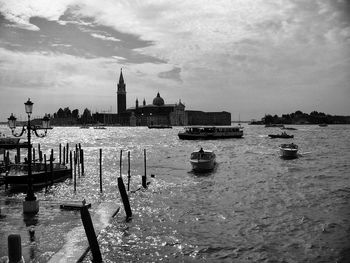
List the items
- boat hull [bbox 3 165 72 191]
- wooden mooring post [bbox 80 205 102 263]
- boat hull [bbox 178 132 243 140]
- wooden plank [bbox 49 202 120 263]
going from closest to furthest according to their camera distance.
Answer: wooden plank [bbox 49 202 120 263] < wooden mooring post [bbox 80 205 102 263] < boat hull [bbox 3 165 72 191] < boat hull [bbox 178 132 243 140]

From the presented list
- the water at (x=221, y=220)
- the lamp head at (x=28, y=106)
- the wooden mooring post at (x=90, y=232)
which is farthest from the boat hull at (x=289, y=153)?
the wooden mooring post at (x=90, y=232)

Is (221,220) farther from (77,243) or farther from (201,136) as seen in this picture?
(201,136)

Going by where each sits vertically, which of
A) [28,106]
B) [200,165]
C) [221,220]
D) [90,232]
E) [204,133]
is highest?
[28,106]

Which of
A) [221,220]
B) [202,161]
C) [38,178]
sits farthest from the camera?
[202,161]

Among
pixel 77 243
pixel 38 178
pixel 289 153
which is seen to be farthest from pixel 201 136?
pixel 77 243

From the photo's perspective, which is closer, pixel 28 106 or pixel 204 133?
pixel 28 106

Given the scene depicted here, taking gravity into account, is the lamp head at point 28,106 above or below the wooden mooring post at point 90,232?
above

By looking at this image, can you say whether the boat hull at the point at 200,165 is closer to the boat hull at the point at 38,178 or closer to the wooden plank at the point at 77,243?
the boat hull at the point at 38,178

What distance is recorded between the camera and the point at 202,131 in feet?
349

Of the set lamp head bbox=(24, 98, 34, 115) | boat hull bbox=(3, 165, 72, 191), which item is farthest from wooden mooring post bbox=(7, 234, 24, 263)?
boat hull bbox=(3, 165, 72, 191)

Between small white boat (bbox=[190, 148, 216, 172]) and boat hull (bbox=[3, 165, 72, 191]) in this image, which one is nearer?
boat hull (bbox=[3, 165, 72, 191])

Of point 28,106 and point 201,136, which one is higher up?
point 28,106

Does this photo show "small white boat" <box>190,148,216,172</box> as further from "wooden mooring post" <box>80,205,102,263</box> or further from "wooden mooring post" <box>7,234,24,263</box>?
"wooden mooring post" <box>7,234,24,263</box>

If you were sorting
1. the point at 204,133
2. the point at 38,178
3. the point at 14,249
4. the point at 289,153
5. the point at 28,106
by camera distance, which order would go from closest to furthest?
the point at 14,249, the point at 28,106, the point at 38,178, the point at 289,153, the point at 204,133
